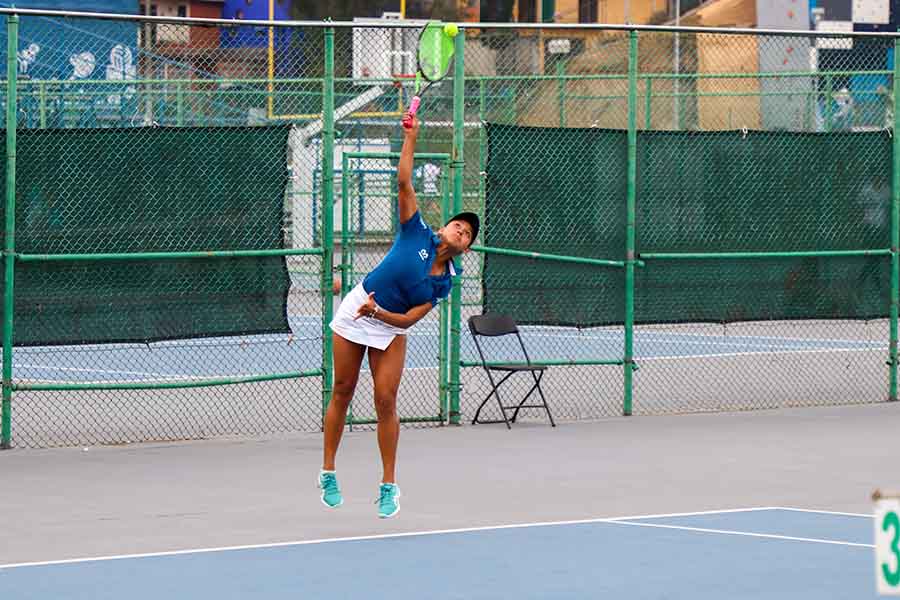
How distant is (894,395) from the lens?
15656mm

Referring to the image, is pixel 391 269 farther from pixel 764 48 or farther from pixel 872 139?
pixel 764 48

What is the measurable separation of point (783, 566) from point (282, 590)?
7.94ft

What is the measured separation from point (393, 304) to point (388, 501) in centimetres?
107

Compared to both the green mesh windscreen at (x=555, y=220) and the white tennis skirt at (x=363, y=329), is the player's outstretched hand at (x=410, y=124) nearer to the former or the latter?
the white tennis skirt at (x=363, y=329)

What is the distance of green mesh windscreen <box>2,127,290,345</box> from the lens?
12.4m

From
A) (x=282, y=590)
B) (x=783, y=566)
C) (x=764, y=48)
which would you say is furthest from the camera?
(x=764, y=48)

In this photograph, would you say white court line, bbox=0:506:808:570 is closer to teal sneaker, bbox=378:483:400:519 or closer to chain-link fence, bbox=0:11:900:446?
teal sneaker, bbox=378:483:400:519

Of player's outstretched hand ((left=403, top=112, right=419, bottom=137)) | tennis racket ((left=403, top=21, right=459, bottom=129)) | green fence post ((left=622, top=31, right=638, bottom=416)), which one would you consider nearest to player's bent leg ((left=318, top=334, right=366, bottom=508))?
player's outstretched hand ((left=403, top=112, right=419, bottom=137))

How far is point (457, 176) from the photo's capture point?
13.8 meters

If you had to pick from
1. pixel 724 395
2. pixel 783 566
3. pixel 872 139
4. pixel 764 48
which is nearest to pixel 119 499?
pixel 783 566

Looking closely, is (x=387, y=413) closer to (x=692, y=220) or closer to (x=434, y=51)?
(x=434, y=51)

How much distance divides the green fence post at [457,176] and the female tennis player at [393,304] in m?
3.66

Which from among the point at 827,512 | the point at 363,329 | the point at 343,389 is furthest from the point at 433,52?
the point at 827,512

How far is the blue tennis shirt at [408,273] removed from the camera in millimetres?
9727
